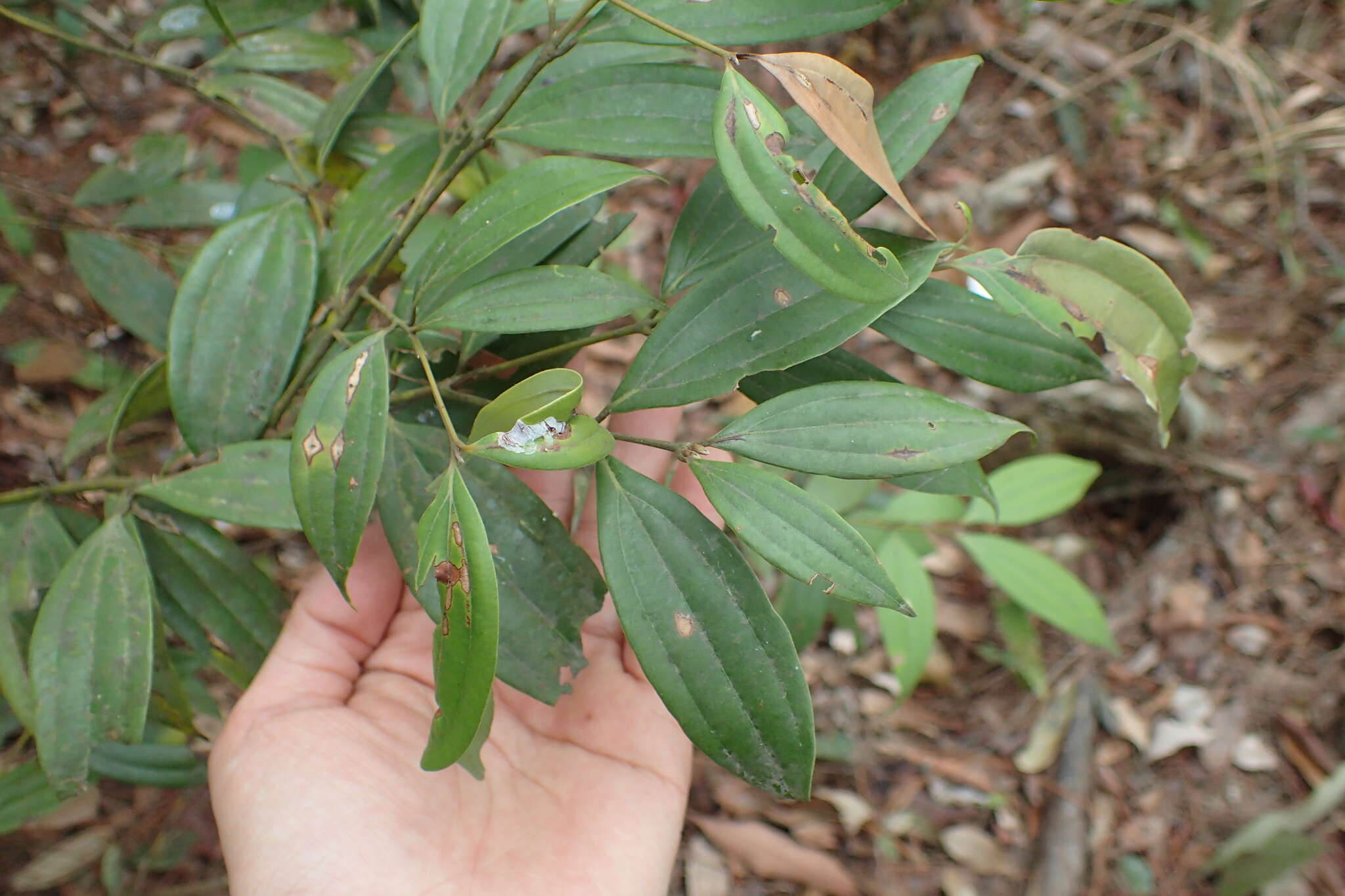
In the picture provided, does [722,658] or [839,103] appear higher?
[839,103]

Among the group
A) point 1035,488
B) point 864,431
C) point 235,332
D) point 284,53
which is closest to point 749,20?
point 864,431

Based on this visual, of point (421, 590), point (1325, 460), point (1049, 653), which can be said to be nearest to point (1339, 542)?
point (1325, 460)

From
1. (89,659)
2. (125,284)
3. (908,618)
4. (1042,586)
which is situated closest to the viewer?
(89,659)

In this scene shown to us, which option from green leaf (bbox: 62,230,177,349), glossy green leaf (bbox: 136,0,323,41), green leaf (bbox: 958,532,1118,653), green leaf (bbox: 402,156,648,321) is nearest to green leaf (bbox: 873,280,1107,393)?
green leaf (bbox: 402,156,648,321)

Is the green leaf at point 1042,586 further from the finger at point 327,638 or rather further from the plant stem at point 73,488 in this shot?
the plant stem at point 73,488

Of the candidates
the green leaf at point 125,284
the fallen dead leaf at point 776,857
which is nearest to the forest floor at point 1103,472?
the fallen dead leaf at point 776,857

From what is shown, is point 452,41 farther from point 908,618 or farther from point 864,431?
point 908,618
